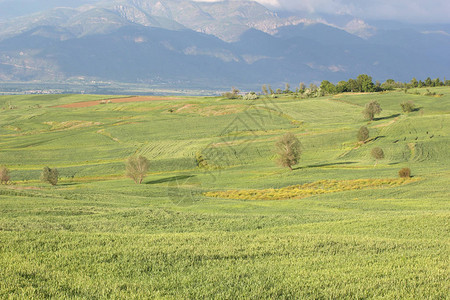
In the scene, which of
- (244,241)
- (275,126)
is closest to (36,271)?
(244,241)

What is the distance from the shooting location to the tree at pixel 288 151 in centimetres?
6688

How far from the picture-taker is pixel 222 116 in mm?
146250

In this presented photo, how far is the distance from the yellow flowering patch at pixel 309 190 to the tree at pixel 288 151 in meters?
12.5

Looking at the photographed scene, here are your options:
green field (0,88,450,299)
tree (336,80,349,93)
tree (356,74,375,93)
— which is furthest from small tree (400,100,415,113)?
green field (0,88,450,299)

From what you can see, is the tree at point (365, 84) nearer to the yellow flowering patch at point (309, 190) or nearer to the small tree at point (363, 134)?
the small tree at point (363, 134)

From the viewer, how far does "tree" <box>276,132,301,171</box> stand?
6688 cm

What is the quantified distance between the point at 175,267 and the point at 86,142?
109981mm

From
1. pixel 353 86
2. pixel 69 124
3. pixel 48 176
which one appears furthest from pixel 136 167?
pixel 353 86

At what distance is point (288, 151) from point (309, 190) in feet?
58.9

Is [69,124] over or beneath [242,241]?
over

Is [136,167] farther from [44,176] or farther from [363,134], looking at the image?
[363,134]

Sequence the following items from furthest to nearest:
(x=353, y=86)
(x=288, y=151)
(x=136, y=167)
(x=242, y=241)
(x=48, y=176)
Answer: (x=353, y=86) → (x=288, y=151) → (x=136, y=167) → (x=48, y=176) → (x=242, y=241)

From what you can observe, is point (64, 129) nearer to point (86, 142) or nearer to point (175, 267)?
point (86, 142)

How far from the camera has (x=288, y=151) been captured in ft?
219
